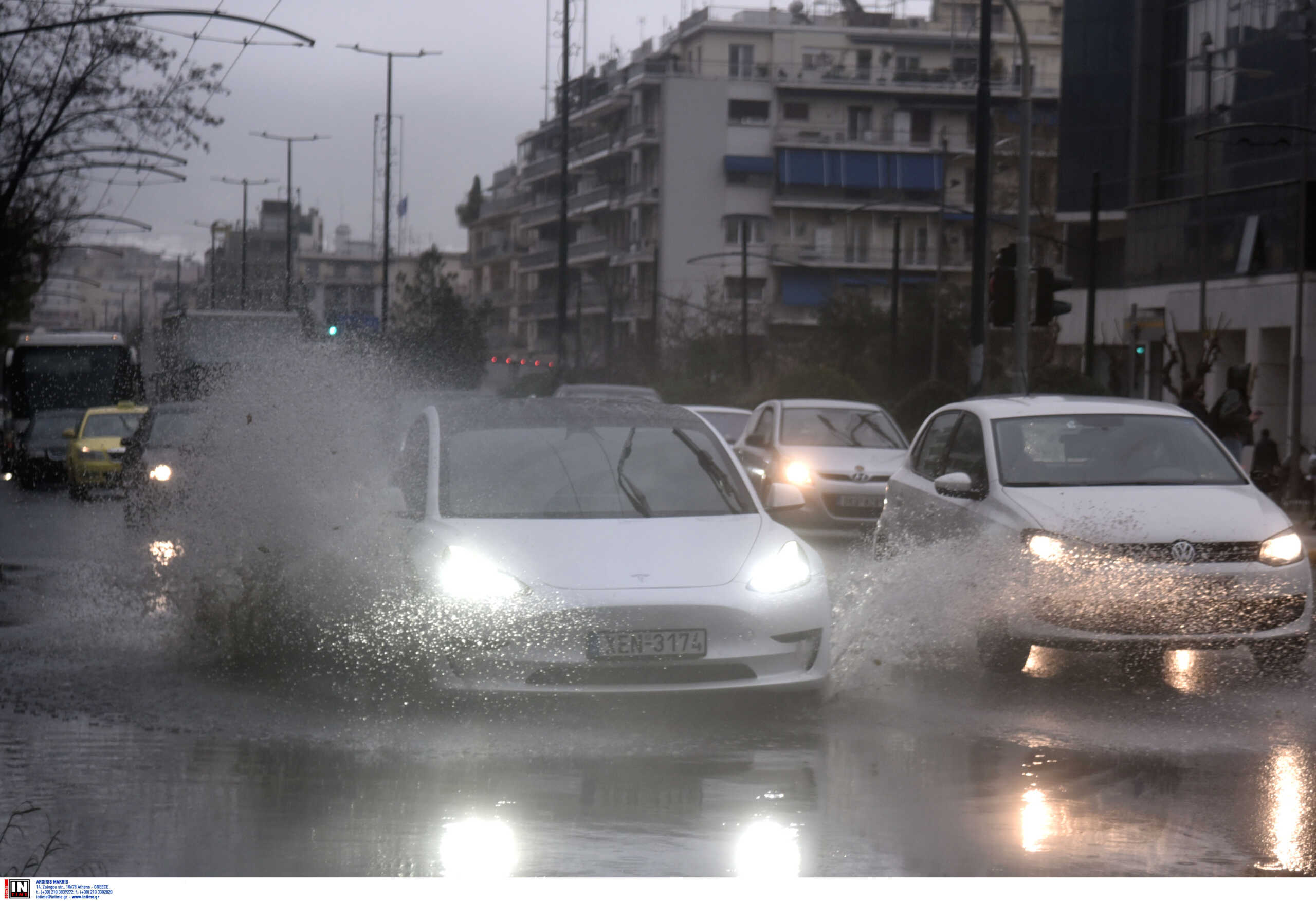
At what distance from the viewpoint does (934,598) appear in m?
10.6

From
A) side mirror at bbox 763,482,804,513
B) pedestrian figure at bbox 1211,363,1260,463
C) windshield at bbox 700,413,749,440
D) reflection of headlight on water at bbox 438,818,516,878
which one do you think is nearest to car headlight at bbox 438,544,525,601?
side mirror at bbox 763,482,804,513

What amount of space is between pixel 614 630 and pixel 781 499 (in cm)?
210

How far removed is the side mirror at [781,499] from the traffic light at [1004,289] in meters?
12.8

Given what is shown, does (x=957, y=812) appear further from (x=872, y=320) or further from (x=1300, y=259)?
(x=872, y=320)

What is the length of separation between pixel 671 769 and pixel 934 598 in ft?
12.1

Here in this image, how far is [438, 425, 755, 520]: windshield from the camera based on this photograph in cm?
913

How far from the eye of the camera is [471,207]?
145 m

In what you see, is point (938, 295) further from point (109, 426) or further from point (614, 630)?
point (614, 630)

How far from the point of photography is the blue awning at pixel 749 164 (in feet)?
308

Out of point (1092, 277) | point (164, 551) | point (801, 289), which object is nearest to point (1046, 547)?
point (164, 551)

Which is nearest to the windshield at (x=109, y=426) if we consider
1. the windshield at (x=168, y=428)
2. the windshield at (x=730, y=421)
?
the windshield at (x=730, y=421)

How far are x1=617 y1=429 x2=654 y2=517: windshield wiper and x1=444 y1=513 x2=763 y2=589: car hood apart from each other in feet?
0.50

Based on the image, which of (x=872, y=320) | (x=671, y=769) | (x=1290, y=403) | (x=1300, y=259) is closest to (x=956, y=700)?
(x=671, y=769)

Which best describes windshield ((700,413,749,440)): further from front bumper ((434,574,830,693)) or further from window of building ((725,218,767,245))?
window of building ((725,218,767,245))
